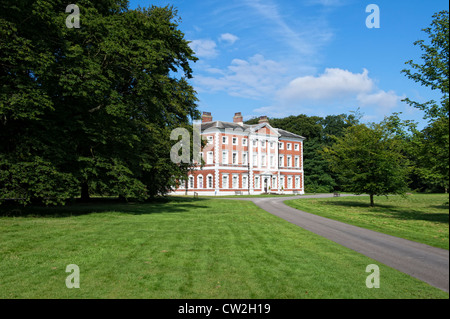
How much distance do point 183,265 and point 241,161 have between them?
6222cm

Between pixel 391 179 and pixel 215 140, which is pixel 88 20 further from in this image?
pixel 215 140

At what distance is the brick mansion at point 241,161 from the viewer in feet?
223

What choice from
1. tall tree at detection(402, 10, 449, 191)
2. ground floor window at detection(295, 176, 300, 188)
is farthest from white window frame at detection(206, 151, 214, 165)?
tall tree at detection(402, 10, 449, 191)

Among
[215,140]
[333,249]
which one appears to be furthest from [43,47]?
[215,140]

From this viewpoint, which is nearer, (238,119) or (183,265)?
(183,265)

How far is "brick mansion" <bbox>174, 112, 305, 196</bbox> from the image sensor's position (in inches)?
2672

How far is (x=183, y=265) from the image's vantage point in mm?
8891

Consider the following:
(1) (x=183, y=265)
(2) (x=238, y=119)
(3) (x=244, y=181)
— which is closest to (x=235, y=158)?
(3) (x=244, y=181)

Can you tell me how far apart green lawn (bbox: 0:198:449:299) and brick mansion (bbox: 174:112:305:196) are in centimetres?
4969

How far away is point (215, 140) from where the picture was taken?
6781 cm

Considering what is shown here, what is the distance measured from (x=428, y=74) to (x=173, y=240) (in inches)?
469

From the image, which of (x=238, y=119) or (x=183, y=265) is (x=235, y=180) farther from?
(x=183, y=265)

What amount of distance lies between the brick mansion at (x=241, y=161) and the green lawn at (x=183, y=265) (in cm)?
4969
